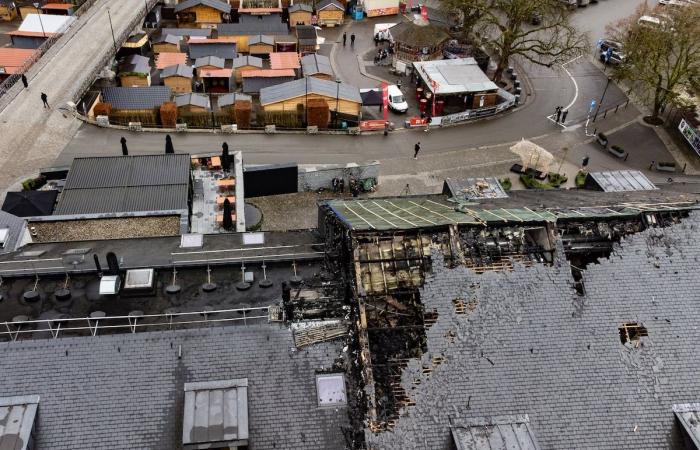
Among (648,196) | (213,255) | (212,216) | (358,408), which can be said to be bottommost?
(358,408)

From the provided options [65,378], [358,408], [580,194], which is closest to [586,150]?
[580,194]

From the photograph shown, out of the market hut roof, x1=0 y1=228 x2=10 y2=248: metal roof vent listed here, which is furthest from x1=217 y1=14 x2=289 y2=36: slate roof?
x1=0 y1=228 x2=10 y2=248: metal roof vent

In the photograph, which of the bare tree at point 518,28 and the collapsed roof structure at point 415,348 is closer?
the collapsed roof structure at point 415,348

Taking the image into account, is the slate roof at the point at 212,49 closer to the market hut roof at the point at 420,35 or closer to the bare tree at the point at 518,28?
the market hut roof at the point at 420,35

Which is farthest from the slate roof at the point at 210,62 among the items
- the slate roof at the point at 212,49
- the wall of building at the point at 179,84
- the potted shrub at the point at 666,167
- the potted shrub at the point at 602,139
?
the potted shrub at the point at 666,167

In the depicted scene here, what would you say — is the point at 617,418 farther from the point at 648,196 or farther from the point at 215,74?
the point at 215,74

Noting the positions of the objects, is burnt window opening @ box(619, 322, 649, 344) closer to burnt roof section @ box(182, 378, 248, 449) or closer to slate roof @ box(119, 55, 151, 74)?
burnt roof section @ box(182, 378, 248, 449)
